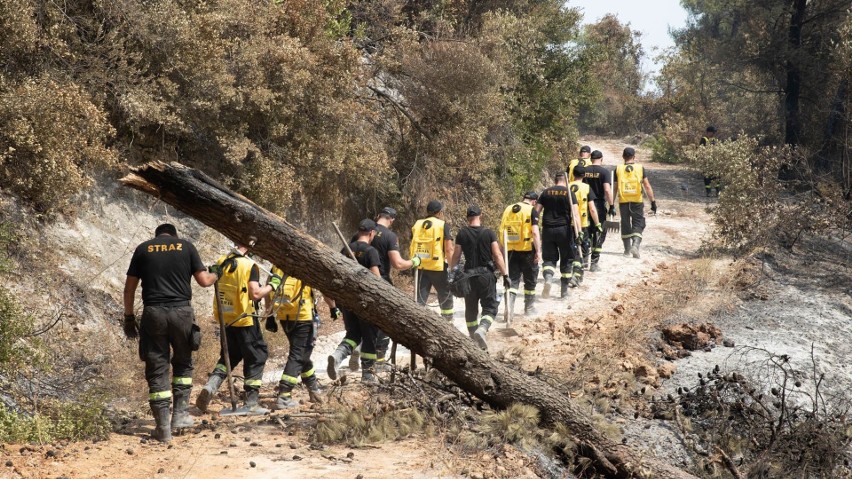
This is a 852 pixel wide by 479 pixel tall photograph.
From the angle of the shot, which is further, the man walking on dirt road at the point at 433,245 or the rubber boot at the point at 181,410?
the man walking on dirt road at the point at 433,245

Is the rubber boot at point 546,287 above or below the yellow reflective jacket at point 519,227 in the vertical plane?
below

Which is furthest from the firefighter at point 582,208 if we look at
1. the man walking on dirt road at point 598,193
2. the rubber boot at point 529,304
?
the rubber boot at point 529,304

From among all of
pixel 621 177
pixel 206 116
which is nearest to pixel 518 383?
pixel 206 116

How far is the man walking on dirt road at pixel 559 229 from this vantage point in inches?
552

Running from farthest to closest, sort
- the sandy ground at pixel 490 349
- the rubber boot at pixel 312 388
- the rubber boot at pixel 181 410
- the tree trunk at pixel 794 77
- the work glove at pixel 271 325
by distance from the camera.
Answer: the tree trunk at pixel 794 77 → the rubber boot at pixel 312 388 → the work glove at pixel 271 325 → the rubber boot at pixel 181 410 → the sandy ground at pixel 490 349

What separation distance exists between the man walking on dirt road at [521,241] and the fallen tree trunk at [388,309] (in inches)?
182

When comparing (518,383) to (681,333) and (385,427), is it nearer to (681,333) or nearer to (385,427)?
(385,427)

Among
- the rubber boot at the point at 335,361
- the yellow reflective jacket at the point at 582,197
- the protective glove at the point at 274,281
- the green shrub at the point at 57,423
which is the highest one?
the yellow reflective jacket at the point at 582,197

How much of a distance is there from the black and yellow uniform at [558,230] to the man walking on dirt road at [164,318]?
703 cm

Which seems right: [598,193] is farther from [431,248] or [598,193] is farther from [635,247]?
[431,248]

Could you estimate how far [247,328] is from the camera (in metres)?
9.14

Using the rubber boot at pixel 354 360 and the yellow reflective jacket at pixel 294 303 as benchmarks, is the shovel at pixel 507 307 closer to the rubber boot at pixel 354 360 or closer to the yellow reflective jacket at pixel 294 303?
the rubber boot at pixel 354 360

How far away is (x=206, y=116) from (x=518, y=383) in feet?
24.4

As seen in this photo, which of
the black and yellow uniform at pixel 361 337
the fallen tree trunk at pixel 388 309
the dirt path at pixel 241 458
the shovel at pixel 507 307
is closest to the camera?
the dirt path at pixel 241 458
